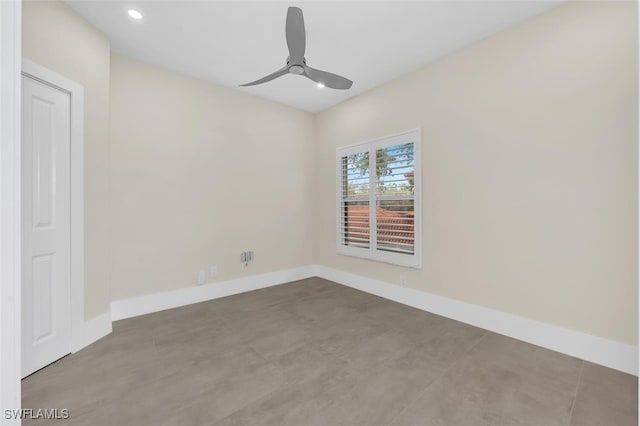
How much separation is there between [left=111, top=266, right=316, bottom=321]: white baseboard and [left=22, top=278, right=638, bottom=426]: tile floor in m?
0.17

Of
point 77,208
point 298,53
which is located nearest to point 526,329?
point 298,53

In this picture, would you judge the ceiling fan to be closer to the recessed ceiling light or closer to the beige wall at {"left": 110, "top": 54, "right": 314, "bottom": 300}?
the recessed ceiling light

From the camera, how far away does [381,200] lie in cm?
369

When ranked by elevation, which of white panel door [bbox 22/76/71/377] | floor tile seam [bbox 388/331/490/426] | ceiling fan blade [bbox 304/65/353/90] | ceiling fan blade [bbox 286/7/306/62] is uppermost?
ceiling fan blade [bbox 286/7/306/62]

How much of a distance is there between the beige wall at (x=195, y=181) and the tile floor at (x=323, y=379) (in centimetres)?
84

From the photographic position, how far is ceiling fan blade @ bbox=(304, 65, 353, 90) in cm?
237

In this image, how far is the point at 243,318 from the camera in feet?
9.55

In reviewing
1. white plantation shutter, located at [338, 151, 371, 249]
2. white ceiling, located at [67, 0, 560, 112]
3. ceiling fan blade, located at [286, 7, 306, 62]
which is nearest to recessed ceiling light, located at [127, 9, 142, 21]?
white ceiling, located at [67, 0, 560, 112]

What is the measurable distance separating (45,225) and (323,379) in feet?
8.08

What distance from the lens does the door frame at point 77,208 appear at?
2.23 meters

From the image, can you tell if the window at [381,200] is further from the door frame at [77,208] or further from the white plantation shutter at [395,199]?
the door frame at [77,208]

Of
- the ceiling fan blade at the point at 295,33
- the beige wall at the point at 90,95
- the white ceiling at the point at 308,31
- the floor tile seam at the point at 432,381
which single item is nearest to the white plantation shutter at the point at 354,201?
the white ceiling at the point at 308,31

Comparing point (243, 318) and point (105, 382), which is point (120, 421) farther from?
point (243, 318)
